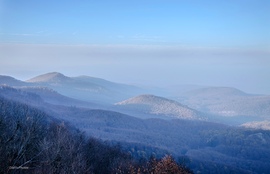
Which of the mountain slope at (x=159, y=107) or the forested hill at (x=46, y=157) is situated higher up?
the forested hill at (x=46, y=157)

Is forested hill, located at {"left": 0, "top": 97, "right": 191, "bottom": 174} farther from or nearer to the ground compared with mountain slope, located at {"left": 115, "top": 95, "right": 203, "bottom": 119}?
farther from the ground

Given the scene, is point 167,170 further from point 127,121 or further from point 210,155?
point 127,121

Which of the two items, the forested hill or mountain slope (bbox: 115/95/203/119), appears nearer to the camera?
the forested hill

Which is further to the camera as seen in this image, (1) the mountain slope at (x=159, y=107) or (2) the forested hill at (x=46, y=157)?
(1) the mountain slope at (x=159, y=107)

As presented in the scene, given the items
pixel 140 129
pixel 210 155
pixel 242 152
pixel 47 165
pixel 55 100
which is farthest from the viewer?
pixel 55 100

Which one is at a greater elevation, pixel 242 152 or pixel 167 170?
pixel 167 170

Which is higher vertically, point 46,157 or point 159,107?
point 46,157

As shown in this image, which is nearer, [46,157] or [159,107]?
[46,157]

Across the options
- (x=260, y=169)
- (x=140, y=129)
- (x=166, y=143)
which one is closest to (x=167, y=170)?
(x=260, y=169)
